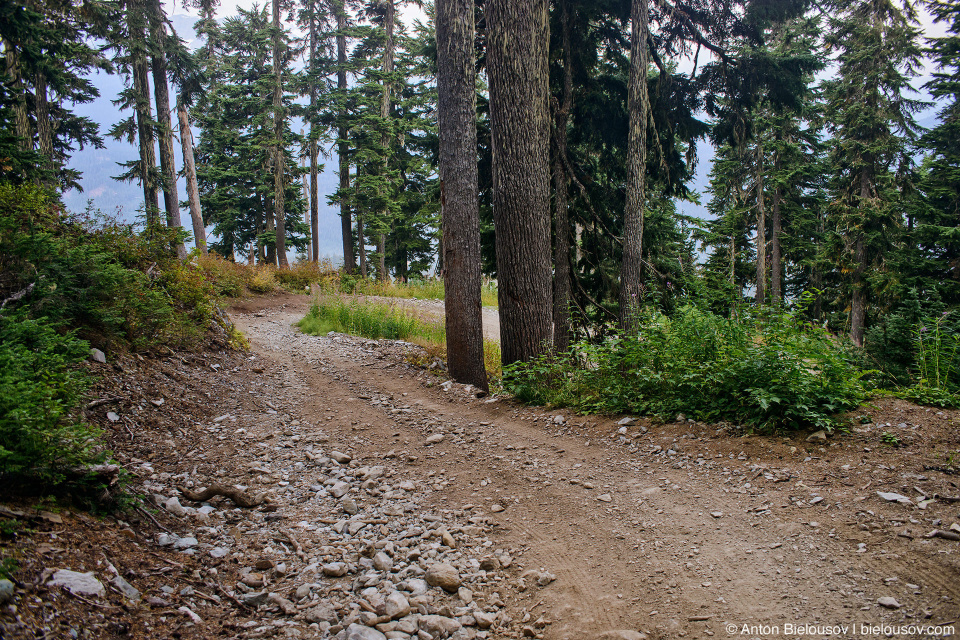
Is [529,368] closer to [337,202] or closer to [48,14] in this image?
[48,14]

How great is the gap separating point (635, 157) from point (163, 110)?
17.3 meters

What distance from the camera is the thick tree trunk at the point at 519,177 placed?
21.9ft

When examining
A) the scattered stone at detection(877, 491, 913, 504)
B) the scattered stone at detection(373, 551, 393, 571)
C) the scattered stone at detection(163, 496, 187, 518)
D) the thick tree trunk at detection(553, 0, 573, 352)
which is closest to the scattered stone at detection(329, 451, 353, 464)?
the scattered stone at detection(163, 496, 187, 518)

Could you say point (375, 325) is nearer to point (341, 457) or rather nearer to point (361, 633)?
point (341, 457)

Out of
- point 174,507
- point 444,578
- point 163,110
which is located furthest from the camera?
point 163,110

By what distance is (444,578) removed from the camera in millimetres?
2760

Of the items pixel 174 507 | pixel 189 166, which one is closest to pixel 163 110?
pixel 189 166

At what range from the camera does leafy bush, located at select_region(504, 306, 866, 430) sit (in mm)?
3951

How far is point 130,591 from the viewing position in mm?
2318

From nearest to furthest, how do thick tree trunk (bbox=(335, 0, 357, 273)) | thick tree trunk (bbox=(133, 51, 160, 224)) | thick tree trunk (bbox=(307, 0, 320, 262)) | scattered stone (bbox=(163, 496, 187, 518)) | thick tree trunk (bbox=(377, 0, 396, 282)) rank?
scattered stone (bbox=(163, 496, 187, 518)) < thick tree trunk (bbox=(133, 51, 160, 224)) < thick tree trunk (bbox=(377, 0, 396, 282)) < thick tree trunk (bbox=(335, 0, 357, 273)) < thick tree trunk (bbox=(307, 0, 320, 262))

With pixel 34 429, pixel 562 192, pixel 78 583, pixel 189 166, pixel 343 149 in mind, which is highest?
pixel 343 149

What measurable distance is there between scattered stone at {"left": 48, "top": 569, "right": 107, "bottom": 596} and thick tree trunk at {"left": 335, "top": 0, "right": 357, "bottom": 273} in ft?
82.3

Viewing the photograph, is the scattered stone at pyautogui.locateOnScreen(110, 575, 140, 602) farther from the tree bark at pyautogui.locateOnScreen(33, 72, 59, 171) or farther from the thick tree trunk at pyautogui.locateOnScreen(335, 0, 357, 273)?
the thick tree trunk at pyautogui.locateOnScreen(335, 0, 357, 273)

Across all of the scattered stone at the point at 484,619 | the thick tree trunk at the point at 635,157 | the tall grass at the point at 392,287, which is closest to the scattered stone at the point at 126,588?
the scattered stone at the point at 484,619
